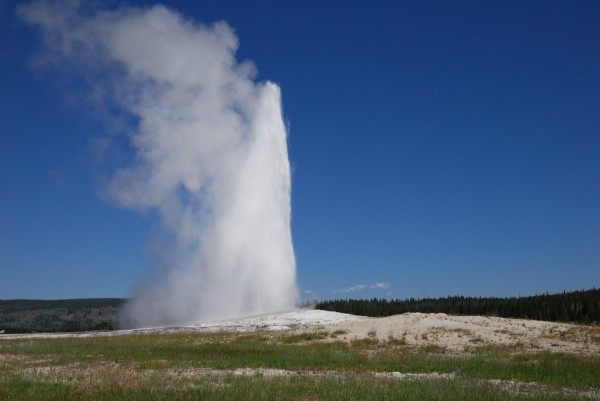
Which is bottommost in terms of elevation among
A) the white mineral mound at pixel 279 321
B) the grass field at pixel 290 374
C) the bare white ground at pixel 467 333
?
the grass field at pixel 290 374

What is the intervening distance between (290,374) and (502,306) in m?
97.1

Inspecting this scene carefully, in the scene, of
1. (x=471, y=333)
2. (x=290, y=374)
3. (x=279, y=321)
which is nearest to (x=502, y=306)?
(x=279, y=321)

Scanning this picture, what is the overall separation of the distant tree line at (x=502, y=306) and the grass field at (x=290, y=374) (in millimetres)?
69782

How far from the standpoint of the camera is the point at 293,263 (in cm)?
7638

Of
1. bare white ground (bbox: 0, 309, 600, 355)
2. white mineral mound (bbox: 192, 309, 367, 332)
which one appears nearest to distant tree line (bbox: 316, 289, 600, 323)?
white mineral mound (bbox: 192, 309, 367, 332)

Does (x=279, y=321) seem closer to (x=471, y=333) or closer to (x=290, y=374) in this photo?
(x=471, y=333)

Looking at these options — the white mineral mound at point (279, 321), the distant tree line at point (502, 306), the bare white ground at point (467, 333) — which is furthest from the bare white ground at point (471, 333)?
the distant tree line at point (502, 306)

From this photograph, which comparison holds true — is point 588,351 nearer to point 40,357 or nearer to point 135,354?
point 135,354

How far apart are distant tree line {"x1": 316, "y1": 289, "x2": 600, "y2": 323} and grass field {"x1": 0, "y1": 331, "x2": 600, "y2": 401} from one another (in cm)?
6978

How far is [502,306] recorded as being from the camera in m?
110

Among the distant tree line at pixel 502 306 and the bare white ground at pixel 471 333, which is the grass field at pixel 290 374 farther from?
the distant tree line at pixel 502 306

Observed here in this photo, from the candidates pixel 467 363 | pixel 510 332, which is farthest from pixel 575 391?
pixel 510 332

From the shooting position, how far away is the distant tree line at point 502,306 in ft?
319

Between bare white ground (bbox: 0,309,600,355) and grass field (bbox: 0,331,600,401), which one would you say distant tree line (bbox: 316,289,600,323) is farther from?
grass field (bbox: 0,331,600,401)
